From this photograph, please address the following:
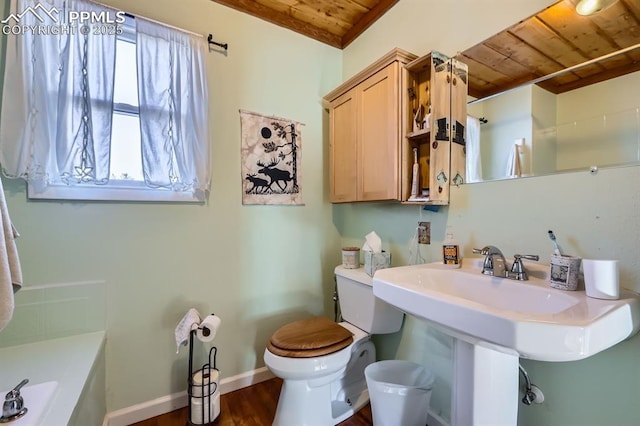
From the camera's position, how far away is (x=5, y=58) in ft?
3.94

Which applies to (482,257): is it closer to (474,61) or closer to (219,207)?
(474,61)

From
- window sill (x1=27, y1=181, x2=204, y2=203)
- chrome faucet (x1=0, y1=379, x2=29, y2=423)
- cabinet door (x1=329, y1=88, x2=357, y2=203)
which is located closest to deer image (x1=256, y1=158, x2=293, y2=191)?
cabinet door (x1=329, y1=88, x2=357, y2=203)

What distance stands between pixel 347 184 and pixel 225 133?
0.84 meters

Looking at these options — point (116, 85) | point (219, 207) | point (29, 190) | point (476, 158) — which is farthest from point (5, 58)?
point (476, 158)

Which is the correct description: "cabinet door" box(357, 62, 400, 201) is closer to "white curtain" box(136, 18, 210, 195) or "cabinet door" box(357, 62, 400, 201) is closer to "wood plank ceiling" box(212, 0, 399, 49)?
"wood plank ceiling" box(212, 0, 399, 49)

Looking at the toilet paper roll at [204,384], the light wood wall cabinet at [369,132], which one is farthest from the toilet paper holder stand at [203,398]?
the light wood wall cabinet at [369,132]

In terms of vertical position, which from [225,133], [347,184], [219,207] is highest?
[225,133]

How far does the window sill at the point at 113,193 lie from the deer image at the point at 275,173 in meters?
0.44

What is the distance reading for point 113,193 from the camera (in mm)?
1384

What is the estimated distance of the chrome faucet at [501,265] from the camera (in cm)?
99

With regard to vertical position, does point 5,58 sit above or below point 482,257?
above

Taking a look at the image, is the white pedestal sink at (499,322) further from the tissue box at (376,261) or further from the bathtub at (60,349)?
the bathtub at (60,349)

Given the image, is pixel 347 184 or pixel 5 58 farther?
pixel 347 184

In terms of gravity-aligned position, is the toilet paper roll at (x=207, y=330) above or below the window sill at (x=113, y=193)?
below
